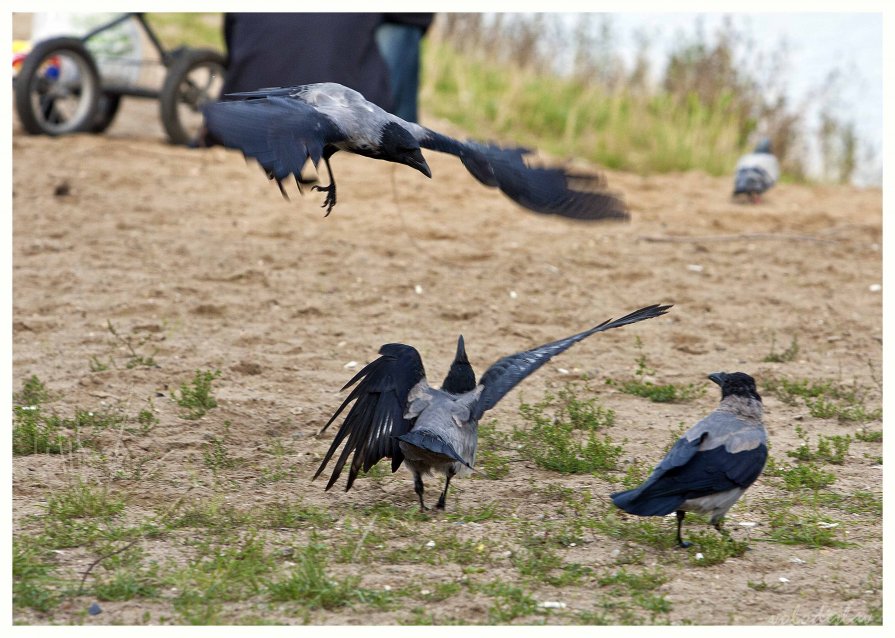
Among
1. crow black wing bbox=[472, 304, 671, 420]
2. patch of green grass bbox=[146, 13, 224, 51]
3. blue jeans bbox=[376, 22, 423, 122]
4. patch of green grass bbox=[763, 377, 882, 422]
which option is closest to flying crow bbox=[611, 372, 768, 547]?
crow black wing bbox=[472, 304, 671, 420]

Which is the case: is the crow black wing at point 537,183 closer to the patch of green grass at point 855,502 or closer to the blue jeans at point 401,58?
the patch of green grass at point 855,502

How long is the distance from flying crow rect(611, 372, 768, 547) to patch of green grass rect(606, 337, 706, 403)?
1539mm

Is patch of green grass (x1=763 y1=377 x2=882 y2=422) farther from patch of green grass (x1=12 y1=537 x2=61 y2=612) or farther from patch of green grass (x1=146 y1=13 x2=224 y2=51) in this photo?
patch of green grass (x1=146 y1=13 x2=224 y2=51)

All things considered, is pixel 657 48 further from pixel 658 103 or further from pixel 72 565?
pixel 72 565

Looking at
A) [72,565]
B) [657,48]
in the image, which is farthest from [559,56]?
[72,565]

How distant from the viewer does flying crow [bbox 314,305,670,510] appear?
14.1 ft

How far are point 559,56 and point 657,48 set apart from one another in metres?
1.37

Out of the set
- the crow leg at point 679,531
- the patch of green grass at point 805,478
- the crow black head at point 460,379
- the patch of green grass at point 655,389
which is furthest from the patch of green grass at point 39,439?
the patch of green grass at point 805,478

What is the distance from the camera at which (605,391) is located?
5992 mm

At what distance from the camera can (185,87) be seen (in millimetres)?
10945

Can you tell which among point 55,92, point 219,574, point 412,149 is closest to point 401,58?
point 55,92

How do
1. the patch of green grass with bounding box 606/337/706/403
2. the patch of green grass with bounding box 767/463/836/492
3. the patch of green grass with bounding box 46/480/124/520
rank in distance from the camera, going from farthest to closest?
the patch of green grass with bounding box 606/337/706/403 → the patch of green grass with bounding box 767/463/836/492 → the patch of green grass with bounding box 46/480/124/520

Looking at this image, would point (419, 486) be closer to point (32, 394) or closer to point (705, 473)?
point (705, 473)

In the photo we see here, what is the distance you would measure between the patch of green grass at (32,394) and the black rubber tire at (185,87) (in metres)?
5.50
